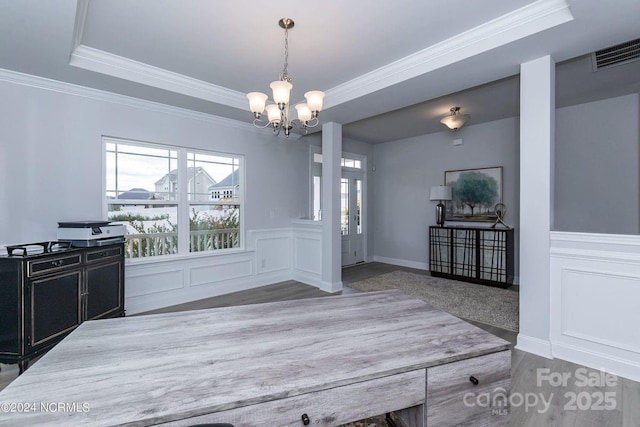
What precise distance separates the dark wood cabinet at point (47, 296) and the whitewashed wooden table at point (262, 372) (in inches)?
60.6

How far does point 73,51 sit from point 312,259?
3664mm

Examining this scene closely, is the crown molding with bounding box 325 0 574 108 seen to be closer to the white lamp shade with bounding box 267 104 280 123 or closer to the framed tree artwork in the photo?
the white lamp shade with bounding box 267 104 280 123

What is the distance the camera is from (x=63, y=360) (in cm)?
100

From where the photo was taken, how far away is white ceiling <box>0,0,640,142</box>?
81.3 inches

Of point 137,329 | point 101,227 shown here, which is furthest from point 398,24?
point 101,227

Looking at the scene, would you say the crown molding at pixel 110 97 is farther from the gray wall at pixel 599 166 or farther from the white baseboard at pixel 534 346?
the gray wall at pixel 599 166

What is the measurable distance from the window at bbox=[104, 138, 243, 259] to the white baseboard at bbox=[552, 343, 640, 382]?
3.91 meters

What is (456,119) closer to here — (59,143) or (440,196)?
(440,196)

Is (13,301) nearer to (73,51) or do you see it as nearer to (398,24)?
(73,51)

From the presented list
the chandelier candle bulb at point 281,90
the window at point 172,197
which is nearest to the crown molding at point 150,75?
the window at point 172,197

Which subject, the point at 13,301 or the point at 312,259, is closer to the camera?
the point at 13,301

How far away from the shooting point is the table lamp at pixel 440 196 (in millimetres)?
5211

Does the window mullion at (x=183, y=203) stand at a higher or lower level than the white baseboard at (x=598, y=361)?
higher

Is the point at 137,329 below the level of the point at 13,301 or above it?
above
